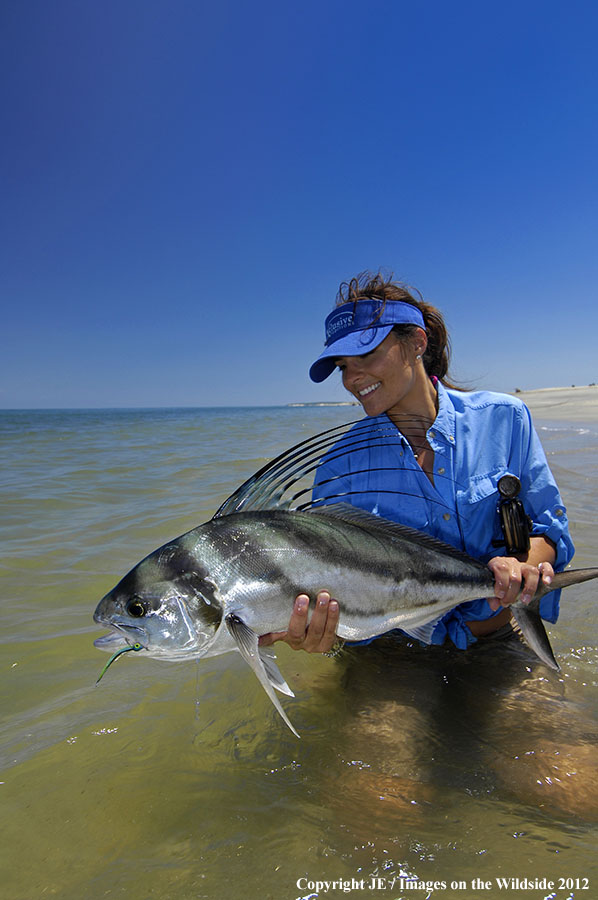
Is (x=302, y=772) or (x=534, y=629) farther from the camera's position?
(x=534, y=629)

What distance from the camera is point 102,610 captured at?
206 centimetres

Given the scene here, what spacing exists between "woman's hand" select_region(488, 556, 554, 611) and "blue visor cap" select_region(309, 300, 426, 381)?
1290mm

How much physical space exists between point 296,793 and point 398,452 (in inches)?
71.5

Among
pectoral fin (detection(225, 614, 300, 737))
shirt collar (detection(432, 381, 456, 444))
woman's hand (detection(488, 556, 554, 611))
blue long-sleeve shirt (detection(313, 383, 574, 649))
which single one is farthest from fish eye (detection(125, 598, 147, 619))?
shirt collar (detection(432, 381, 456, 444))

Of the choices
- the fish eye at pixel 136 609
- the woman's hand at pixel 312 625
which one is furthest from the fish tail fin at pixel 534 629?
the fish eye at pixel 136 609

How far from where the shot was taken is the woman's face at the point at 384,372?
296cm

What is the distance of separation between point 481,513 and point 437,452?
428mm

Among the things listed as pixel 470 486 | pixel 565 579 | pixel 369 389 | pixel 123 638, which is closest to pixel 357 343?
pixel 369 389

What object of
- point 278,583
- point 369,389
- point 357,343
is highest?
point 357,343

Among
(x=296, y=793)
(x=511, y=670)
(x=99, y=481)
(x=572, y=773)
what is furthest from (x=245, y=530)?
(x=99, y=481)

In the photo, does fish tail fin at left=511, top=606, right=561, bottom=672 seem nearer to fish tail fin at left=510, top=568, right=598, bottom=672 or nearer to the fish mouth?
fish tail fin at left=510, top=568, right=598, bottom=672

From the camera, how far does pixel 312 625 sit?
2.24 m

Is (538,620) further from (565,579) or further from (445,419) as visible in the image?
(445,419)

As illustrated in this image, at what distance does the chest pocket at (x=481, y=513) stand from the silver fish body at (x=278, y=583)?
0.55 meters
